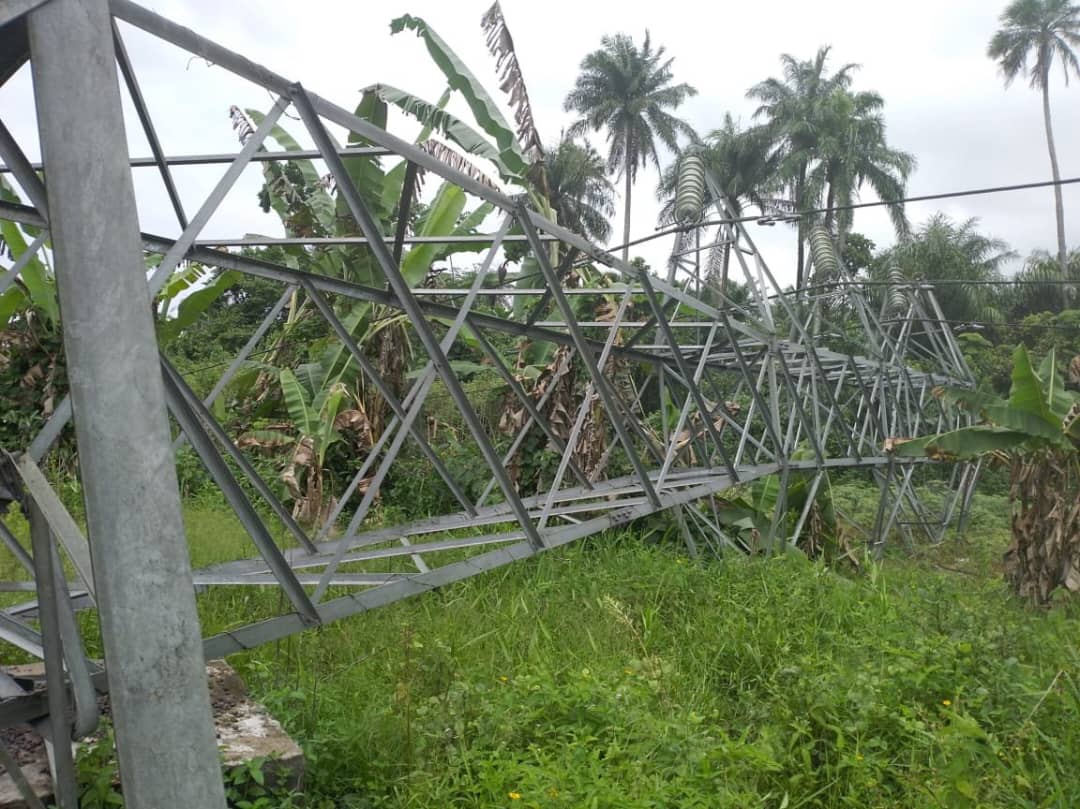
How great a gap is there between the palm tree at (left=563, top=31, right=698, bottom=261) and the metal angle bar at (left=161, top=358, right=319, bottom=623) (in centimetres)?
3669

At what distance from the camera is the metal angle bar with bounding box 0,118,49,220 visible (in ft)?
8.46

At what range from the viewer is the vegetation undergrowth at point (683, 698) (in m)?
4.13

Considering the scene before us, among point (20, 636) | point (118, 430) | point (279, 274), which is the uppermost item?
point (279, 274)

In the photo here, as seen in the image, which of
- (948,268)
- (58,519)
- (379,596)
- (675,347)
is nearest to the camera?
(58,519)

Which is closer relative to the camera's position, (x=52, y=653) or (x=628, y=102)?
(x=52, y=653)

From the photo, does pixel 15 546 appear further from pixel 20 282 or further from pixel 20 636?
pixel 20 282

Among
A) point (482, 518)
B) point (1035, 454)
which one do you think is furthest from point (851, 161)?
point (482, 518)

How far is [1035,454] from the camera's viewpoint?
389 inches

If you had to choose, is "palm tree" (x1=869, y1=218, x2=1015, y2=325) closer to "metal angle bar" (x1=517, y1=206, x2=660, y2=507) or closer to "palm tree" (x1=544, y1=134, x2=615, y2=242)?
"palm tree" (x1=544, y1=134, x2=615, y2=242)

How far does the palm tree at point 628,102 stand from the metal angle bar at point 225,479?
120ft

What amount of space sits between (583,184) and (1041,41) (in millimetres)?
19127

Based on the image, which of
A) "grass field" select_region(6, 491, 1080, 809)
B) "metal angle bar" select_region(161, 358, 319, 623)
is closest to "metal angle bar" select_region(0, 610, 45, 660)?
"metal angle bar" select_region(161, 358, 319, 623)

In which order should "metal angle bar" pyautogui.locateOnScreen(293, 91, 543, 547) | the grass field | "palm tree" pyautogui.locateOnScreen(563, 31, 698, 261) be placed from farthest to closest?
1. "palm tree" pyautogui.locateOnScreen(563, 31, 698, 261)
2. the grass field
3. "metal angle bar" pyautogui.locateOnScreen(293, 91, 543, 547)

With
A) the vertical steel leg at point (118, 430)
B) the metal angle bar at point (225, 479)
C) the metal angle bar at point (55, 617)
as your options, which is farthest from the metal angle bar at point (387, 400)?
the vertical steel leg at point (118, 430)
